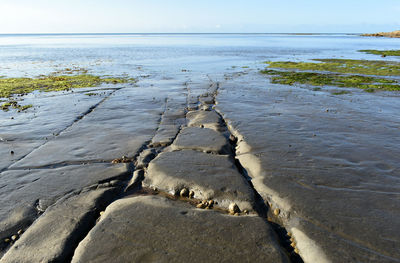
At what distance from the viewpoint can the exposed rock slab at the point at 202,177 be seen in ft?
14.2

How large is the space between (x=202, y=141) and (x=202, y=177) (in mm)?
1820

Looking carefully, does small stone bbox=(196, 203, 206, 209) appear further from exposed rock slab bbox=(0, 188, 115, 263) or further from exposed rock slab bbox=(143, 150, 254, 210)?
exposed rock slab bbox=(0, 188, 115, 263)

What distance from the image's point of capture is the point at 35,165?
5543 millimetres

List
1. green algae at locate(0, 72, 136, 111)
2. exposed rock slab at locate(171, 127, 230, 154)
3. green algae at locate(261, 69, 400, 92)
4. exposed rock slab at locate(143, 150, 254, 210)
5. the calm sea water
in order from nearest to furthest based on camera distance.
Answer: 1. exposed rock slab at locate(143, 150, 254, 210)
2. exposed rock slab at locate(171, 127, 230, 154)
3. green algae at locate(0, 72, 136, 111)
4. green algae at locate(261, 69, 400, 92)
5. the calm sea water

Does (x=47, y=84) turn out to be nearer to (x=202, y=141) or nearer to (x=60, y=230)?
(x=202, y=141)

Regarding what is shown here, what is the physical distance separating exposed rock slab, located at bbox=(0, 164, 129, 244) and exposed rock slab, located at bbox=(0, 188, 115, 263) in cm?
26

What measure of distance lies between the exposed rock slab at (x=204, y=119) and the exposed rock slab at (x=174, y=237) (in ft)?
13.6

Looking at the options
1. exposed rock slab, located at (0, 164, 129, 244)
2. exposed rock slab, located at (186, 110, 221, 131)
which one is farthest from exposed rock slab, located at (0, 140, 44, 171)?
exposed rock slab, located at (186, 110, 221, 131)

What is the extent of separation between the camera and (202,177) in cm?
486

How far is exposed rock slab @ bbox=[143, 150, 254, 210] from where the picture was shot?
434cm

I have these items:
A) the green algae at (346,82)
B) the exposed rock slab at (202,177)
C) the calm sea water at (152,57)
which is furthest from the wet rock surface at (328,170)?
the calm sea water at (152,57)

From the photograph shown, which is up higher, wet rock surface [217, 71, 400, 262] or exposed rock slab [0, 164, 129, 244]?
wet rock surface [217, 71, 400, 262]

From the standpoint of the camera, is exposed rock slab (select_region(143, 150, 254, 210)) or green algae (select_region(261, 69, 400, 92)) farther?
green algae (select_region(261, 69, 400, 92))

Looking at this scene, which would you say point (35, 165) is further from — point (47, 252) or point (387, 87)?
point (387, 87)
